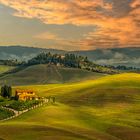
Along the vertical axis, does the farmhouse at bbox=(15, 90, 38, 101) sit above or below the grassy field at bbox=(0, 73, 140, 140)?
above

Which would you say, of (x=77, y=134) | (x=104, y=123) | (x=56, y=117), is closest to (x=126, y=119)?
(x=104, y=123)

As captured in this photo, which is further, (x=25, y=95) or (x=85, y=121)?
(x=25, y=95)

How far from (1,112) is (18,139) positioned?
45730 mm

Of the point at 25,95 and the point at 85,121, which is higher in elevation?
the point at 25,95

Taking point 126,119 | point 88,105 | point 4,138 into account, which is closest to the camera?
point 4,138

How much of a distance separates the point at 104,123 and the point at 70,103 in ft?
179

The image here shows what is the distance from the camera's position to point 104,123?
128 m

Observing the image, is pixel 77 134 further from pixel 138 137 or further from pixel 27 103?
pixel 27 103

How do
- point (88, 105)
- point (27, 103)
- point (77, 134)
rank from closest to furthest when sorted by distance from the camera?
point (77, 134)
point (27, 103)
point (88, 105)

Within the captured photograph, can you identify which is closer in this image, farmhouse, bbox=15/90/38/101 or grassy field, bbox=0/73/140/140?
grassy field, bbox=0/73/140/140

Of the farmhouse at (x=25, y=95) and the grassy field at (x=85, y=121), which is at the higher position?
the farmhouse at (x=25, y=95)

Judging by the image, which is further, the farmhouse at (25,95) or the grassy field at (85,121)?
the farmhouse at (25,95)

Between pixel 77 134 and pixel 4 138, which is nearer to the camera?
pixel 4 138

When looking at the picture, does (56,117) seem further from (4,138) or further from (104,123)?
(4,138)
